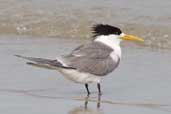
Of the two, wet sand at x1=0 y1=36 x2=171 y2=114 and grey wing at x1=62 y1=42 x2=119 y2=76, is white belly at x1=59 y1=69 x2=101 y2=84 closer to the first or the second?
grey wing at x1=62 y1=42 x2=119 y2=76

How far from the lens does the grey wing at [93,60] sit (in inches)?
317

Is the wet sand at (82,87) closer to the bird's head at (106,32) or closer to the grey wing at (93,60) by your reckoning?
the grey wing at (93,60)

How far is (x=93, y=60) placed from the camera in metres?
8.21

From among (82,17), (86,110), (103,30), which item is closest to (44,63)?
(86,110)

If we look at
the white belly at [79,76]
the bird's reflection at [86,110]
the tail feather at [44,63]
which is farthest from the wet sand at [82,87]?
the tail feather at [44,63]

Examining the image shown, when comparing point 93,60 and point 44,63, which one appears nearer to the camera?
point 44,63

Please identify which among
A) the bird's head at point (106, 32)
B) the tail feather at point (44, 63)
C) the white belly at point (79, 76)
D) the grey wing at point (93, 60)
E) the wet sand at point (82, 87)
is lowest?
the wet sand at point (82, 87)

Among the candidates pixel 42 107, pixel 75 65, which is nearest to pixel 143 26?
pixel 75 65

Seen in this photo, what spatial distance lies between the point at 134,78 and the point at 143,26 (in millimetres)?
2705

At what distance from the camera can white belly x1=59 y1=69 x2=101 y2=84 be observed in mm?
7914

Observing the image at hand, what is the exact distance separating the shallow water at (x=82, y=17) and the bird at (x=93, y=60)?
213cm

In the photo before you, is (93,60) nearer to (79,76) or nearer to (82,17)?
(79,76)

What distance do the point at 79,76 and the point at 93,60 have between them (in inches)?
12.1

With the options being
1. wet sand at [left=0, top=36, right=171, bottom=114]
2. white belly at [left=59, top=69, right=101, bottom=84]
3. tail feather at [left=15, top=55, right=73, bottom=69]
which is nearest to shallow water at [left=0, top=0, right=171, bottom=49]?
wet sand at [left=0, top=36, right=171, bottom=114]
